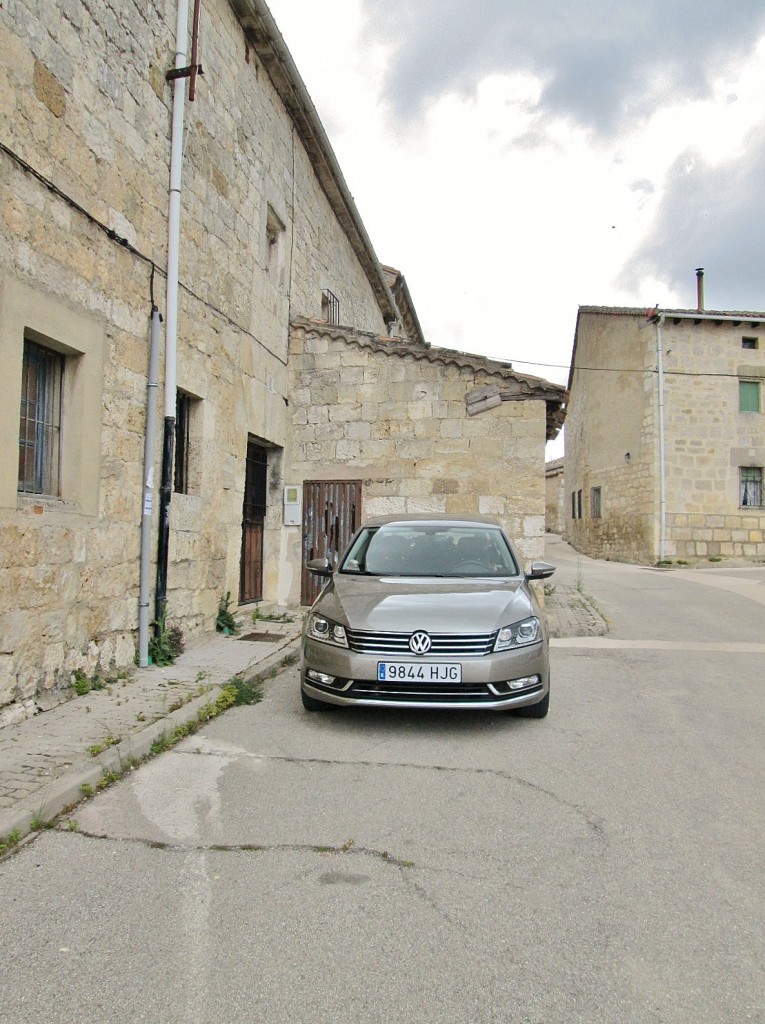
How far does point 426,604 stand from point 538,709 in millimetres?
1092

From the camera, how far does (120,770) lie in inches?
159

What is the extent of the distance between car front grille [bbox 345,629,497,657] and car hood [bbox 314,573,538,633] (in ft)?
0.12

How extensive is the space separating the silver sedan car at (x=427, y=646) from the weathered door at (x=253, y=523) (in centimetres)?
438

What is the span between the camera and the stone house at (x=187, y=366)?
513 centimetres

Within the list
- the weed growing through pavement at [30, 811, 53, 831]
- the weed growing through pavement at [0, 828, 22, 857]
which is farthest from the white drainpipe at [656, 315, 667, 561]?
the weed growing through pavement at [0, 828, 22, 857]

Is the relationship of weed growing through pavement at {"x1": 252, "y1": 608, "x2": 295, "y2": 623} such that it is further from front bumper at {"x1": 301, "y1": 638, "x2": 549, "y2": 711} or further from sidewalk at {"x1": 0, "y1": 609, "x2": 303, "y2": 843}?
front bumper at {"x1": 301, "y1": 638, "x2": 549, "y2": 711}

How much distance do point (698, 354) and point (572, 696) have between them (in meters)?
19.9

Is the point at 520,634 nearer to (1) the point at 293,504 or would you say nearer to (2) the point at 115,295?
(2) the point at 115,295

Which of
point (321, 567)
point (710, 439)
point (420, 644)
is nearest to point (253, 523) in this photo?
point (321, 567)

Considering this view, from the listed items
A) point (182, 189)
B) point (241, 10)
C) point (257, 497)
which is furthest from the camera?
point (257, 497)

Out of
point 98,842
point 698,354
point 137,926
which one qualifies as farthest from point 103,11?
point 698,354

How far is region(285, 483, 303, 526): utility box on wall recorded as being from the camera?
10.6 m

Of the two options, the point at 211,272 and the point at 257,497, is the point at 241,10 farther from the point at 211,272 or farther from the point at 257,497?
the point at 257,497

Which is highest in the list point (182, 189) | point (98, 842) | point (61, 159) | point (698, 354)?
point (698, 354)
